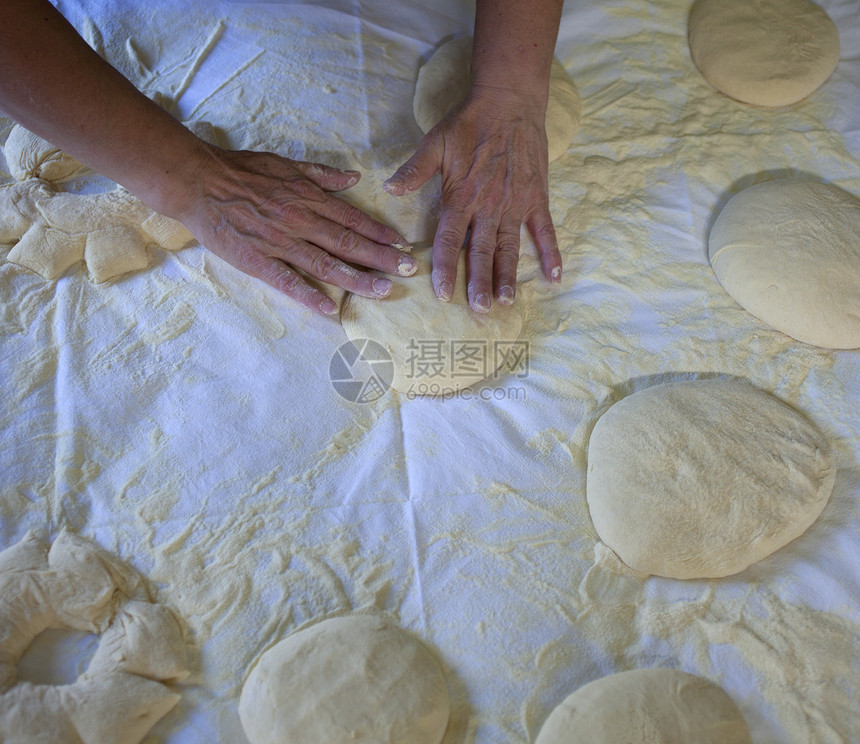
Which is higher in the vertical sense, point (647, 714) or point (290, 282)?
point (290, 282)

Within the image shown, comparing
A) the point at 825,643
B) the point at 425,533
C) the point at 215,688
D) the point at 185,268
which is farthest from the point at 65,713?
the point at 825,643

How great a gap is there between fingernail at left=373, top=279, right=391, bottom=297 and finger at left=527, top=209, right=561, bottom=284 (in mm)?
458

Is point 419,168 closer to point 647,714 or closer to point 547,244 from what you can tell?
point 547,244

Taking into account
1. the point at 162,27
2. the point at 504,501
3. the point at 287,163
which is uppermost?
the point at 162,27

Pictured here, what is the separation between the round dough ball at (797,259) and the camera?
170 centimetres

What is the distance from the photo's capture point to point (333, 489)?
5.04 feet

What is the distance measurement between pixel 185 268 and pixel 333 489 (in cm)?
78

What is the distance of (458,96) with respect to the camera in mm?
2074

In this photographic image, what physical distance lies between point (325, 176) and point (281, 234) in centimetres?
22

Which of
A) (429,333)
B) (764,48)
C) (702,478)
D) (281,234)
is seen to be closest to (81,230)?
(281,234)

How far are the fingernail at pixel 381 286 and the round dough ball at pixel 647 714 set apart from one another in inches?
38.8

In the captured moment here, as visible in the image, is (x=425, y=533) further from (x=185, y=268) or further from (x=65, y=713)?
(x=185, y=268)

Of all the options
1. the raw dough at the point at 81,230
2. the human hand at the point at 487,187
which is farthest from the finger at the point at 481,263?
the raw dough at the point at 81,230

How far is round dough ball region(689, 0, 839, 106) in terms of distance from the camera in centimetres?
214
